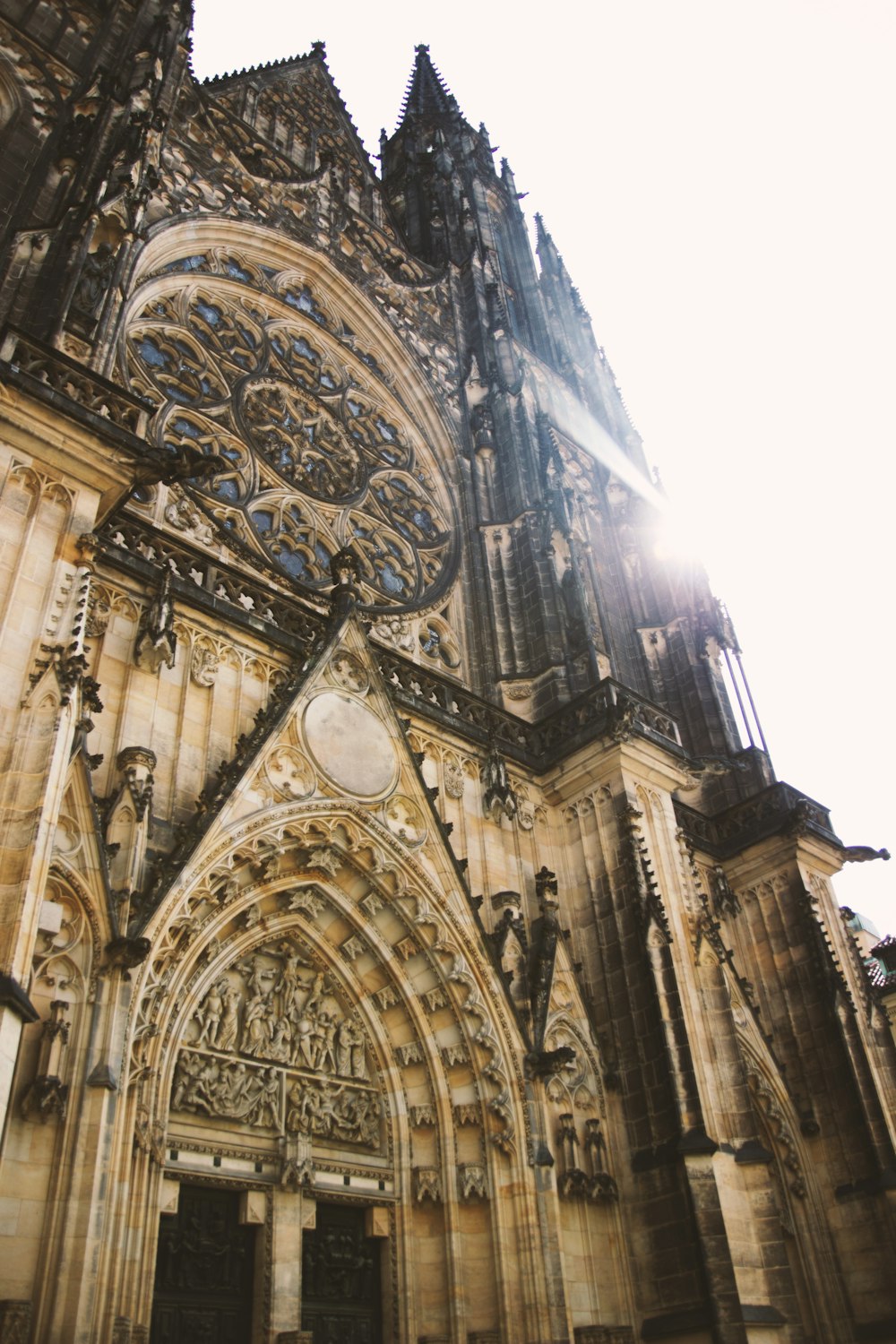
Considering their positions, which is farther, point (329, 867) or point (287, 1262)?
point (329, 867)

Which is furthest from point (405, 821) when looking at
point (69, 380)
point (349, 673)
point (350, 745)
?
point (69, 380)

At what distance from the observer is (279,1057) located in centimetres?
943

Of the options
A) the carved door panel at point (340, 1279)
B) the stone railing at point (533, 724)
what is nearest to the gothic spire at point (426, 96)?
the stone railing at point (533, 724)

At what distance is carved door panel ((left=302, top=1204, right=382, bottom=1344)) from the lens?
8.73 meters

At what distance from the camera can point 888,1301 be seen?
37.9ft

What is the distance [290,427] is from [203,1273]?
10774 millimetres

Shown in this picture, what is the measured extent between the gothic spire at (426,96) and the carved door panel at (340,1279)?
28.2 m

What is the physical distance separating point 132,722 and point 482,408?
11.2m

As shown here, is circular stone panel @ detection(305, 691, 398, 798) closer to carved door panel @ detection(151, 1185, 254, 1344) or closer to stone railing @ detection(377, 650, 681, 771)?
stone railing @ detection(377, 650, 681, 771)

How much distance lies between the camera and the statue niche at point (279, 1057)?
8.84 metres

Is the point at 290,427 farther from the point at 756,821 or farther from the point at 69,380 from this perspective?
the point at 756,821

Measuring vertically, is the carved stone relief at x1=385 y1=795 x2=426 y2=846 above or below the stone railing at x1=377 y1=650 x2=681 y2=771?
below

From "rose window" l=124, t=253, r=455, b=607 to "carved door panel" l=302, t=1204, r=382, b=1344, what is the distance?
7183mm

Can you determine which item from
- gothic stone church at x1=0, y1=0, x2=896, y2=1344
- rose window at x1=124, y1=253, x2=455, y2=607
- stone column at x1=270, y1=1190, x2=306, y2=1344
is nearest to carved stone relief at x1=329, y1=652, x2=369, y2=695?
gothic stone church at x1=0, y1=0, x2=896, y2=1344
